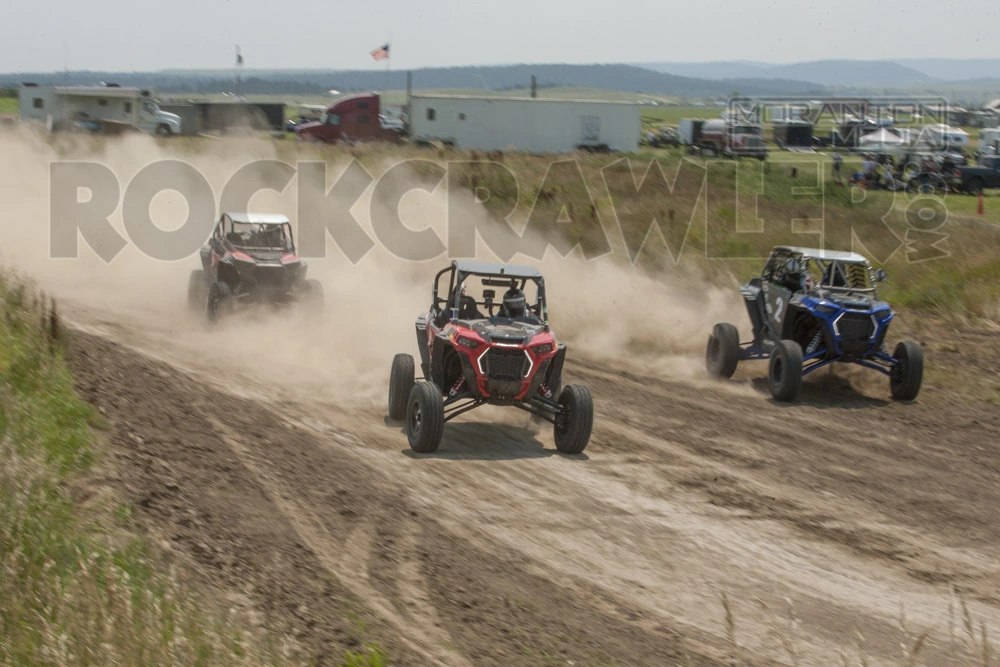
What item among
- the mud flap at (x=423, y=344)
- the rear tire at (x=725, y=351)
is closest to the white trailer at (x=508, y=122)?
the rear tire at (x=725, y=351)

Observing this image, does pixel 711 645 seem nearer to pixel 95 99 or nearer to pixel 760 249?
pixel 760 249

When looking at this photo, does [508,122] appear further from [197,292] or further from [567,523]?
[567,523]

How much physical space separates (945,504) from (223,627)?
683 centimetres

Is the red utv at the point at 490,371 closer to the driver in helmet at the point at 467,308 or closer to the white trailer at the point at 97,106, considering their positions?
the driver in helmet at the point at 467,308

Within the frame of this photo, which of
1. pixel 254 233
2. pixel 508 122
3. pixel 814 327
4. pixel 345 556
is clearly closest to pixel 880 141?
pixel 508 122

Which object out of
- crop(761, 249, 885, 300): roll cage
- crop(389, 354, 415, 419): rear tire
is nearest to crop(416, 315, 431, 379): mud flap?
crop(389, 354, 415, 419): rear tire

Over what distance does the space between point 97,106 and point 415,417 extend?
132 ft

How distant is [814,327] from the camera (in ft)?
45.5

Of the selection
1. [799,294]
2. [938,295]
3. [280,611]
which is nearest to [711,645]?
[280,611]

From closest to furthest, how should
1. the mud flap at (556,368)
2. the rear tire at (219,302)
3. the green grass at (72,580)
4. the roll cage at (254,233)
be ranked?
the green grass at (72,580) < the mud flap at (556,368) < the rear tire at (219,302) < the roll cage at (254,233)

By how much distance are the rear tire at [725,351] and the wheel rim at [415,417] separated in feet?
19.7

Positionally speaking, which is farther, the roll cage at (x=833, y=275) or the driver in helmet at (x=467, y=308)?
the roll cage at (x=833, y=275)

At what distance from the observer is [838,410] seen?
42.2 feet

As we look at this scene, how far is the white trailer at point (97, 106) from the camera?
43.3 m
